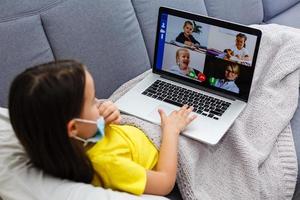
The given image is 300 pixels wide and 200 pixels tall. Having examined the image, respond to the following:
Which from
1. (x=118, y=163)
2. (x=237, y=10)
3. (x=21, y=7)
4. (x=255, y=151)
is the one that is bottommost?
(x=255, y=151)

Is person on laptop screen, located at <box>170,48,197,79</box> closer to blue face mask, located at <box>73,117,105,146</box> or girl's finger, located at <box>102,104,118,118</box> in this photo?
girl's finger, located at <box>102,104,118,118</box>

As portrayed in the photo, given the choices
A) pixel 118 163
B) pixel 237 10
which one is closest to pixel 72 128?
pixel 118 163

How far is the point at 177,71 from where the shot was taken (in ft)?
4.46

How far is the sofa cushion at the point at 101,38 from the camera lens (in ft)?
4.34

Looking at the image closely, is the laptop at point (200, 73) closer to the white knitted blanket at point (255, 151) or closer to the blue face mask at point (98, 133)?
the white knitted blanket at point (255, 151)

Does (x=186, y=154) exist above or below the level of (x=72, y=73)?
below

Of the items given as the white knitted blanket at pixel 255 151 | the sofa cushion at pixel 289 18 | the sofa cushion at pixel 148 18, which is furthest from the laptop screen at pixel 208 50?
the sofa cushion at pixel 289 18

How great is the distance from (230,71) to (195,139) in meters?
0.26

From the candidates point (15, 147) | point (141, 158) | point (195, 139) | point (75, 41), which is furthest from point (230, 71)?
point (15, 147)

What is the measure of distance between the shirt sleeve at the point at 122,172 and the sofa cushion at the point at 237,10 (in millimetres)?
1090

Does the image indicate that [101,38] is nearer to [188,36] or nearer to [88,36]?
[88,36]

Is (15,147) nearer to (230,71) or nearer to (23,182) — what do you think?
(23,182)

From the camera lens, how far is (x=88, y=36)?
1.38 metres

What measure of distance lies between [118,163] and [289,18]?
60.2 inches
